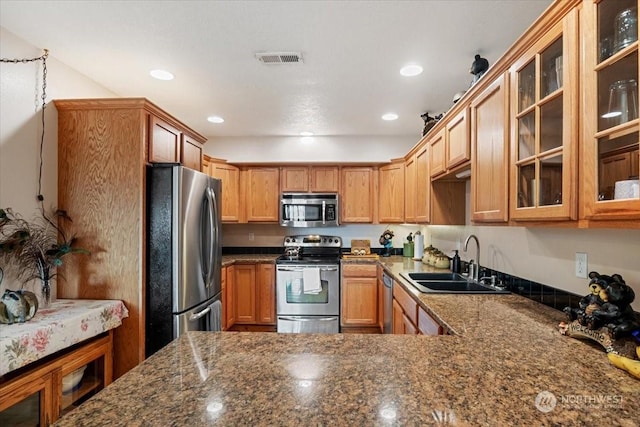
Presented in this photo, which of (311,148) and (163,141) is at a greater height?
(311,148)

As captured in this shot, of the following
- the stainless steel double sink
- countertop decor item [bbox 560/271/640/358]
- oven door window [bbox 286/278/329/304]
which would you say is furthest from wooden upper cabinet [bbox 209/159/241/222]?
countertop decor item [bbox 560/271/640/358]

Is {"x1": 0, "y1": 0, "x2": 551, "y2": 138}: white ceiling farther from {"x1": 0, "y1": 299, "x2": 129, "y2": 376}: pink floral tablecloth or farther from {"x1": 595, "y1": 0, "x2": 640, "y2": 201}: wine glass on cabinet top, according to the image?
{"x1": 0, "y1": 299, "x2": 129, "y2": 376}: pink floral tablecloth

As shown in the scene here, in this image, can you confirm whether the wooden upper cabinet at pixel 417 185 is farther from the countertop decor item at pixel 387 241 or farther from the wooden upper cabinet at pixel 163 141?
the wooden upper cabinet at pixel 163 141

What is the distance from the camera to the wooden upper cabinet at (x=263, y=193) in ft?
14.1

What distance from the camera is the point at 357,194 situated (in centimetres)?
429

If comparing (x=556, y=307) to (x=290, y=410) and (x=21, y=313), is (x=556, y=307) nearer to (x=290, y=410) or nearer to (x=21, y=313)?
(x=290, y=410)

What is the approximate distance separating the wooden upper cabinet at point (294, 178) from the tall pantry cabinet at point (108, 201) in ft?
7.03

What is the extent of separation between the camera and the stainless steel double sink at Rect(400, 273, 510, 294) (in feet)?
6.99

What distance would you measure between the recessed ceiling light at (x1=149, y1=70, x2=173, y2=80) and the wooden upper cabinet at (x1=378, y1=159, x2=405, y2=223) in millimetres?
2687

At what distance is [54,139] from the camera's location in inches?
88.2

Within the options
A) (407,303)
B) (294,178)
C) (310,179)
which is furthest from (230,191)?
(407,303)

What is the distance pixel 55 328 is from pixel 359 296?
2.89m

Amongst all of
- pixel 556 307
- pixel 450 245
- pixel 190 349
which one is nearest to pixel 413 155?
pixel 450 245

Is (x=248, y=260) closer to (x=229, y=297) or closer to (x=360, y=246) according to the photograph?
(x=229, y=297)
